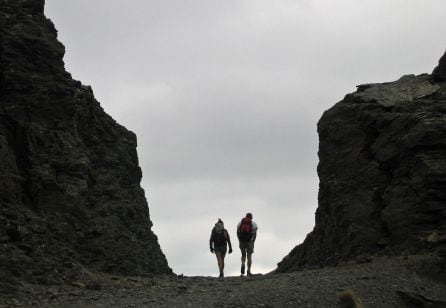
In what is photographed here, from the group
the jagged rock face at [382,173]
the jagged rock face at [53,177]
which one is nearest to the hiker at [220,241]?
the jagged rock face at [53,177]

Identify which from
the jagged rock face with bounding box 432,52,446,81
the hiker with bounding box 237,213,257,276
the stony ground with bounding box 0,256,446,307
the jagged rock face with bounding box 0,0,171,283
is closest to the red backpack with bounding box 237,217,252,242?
the hiker with bounding box 237,213,257,276

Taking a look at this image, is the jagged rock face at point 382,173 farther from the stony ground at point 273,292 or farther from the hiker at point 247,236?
the stony ground at point 273,292

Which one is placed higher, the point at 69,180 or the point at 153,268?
the point at 69,180

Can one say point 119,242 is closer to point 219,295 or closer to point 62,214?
point 62,214

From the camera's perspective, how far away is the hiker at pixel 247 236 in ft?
110

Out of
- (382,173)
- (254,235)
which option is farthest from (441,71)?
(254,235)

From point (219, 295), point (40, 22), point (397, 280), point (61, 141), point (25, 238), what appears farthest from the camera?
point (40, 22)

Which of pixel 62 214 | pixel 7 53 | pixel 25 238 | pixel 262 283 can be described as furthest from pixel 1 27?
pixel 262 283

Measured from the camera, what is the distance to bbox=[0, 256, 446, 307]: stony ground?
66.8 ft

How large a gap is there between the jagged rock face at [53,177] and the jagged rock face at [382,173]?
365 inches

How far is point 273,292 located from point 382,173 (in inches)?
584

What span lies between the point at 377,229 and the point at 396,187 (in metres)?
2.22

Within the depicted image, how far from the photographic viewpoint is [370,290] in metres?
22.6

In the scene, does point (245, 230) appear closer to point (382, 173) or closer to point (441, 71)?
point (382, 173)
